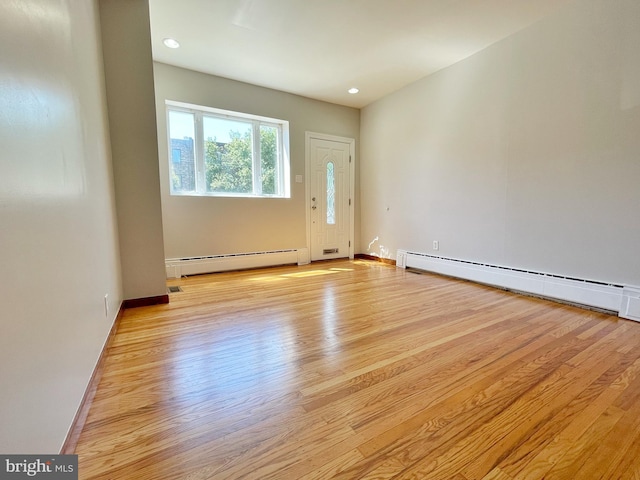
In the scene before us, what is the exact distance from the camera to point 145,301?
2.53 metres

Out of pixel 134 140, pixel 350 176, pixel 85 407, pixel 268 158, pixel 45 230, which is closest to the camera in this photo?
pixel 45 230

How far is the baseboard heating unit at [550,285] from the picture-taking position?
7.34 feet

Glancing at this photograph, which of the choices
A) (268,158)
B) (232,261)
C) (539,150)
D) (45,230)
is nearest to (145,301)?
(232,261)

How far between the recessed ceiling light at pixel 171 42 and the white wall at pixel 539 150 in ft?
9.94

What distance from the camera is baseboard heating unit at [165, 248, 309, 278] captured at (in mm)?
3619

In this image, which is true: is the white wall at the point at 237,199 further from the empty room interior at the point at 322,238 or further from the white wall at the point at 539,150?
the white wall at the point at 539,150

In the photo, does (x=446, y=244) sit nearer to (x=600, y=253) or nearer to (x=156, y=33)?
(x=600, y=253)

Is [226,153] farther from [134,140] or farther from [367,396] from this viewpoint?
[367,396]

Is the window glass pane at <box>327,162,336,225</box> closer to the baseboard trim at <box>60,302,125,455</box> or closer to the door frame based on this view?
the door frame

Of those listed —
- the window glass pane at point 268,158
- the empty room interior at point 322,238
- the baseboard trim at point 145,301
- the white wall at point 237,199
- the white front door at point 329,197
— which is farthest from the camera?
the white front door at point 329,197

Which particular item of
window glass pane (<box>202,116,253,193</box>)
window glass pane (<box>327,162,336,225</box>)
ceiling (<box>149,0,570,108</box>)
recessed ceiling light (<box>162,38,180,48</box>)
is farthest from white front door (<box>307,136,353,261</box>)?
recessed ceiling light (<box>162,38,180,48</box>)

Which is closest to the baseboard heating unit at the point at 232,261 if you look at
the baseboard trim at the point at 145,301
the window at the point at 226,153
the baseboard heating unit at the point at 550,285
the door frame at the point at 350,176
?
the door frame at the point at 350,176

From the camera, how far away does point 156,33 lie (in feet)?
9.25

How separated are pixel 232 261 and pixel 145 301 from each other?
153 cm
